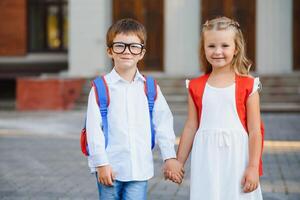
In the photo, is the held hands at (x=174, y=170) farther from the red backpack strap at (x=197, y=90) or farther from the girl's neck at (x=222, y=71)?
the girl's neck at (x=222, y=71)

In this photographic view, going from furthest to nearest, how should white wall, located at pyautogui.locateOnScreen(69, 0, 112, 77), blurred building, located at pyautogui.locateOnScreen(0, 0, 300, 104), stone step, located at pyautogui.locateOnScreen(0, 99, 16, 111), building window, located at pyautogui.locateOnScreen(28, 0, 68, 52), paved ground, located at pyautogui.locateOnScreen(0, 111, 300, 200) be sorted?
building window, located at pyautogui.locateOnScreen(28, 0, 68, 52) → stone step, located at pyautogui.locateOnScreen(0, 99, 16, 111) → white wall, located at pyautogui.locateOnScreen(69, 0, 112, 77) → blurred building, located at pyautogui.locateOnScreen(0, 0, 300, 104) → paved ground, located at pyautogui.locateOnScreen(0, 111, 300, 200)

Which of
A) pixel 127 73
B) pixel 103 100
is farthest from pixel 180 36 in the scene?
pixel 103 100

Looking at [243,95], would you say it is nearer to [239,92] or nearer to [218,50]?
[239,92]

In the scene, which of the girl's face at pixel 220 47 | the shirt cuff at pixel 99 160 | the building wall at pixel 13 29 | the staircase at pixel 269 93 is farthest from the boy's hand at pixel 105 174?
the building wall at pixel 13 29

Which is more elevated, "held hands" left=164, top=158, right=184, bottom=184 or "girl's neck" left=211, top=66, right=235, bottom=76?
"girl's neck" left=211, top=66, right=235, bottom=76

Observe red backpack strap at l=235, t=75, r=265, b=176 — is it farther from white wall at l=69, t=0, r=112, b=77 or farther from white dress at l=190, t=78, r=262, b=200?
white wall at l=69, t=0, r=112, b=77

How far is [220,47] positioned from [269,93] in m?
14.6

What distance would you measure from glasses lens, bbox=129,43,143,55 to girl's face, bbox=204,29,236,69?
40cm

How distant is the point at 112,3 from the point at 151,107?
17.3m

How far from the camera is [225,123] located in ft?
13.1

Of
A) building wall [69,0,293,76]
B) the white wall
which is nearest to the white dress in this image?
building wall [69,0,293,76]

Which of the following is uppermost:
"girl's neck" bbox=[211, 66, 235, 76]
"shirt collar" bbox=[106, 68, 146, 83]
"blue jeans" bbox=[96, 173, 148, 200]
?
"girl's neck" bbox=[211, 66, 235, 76]

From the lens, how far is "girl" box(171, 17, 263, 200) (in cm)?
395

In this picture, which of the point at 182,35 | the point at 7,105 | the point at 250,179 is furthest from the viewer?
the point at 7,105
